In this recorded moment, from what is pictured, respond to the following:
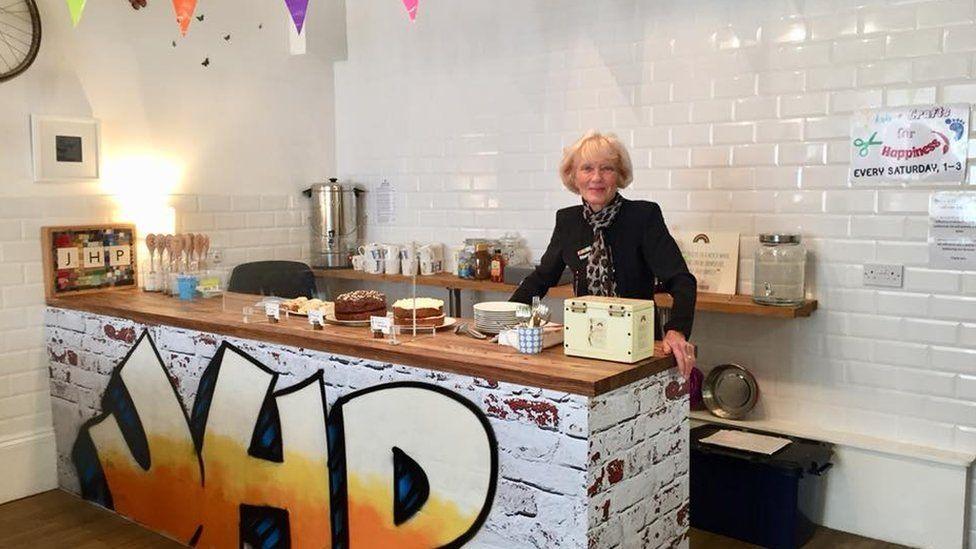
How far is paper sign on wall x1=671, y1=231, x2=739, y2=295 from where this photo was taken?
385 cm

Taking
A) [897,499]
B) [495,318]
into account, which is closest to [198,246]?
[495,318]

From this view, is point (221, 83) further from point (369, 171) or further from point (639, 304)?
point (639, 304)

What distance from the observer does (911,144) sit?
3.38 meters

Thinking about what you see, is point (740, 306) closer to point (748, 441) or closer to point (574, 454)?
point (748, 441)

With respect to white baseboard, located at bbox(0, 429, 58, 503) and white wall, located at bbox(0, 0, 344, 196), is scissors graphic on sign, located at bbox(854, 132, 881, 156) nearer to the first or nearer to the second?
white wall, located at bbox(0, 0, 344, 196)

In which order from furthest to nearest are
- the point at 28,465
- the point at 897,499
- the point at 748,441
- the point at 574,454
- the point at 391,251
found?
the point at 391,251
the point at 28,465
the point at 748,441
the point at 897,499
the point at 574,454

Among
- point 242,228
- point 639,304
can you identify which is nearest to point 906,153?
point 639,304

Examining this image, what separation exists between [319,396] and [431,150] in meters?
2.54

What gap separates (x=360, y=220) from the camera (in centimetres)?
546

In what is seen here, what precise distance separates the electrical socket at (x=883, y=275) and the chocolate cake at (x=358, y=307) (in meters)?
2.06

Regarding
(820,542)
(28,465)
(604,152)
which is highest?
(604,152)

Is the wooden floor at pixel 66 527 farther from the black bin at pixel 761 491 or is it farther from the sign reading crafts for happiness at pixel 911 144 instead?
the sign reading crafts for happiness at pixel 911 144

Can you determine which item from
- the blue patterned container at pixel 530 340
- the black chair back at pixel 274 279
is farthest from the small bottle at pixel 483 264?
the blue patterned container at pixel 530 340

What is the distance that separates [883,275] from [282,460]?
2.54m
